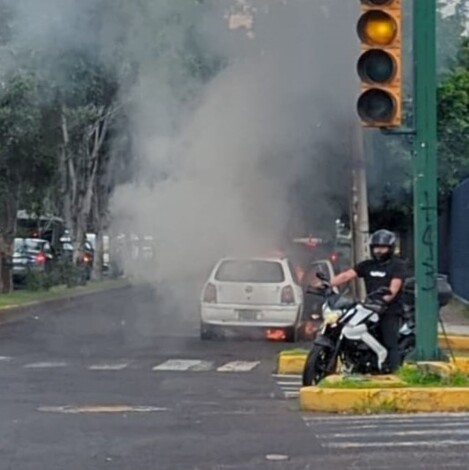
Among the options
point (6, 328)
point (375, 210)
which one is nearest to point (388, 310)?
point (6, 328)

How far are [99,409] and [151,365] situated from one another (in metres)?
4.82

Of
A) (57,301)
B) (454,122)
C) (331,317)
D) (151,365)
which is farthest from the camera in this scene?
(57,301)

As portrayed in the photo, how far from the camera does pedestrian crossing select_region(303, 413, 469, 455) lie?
9.37m

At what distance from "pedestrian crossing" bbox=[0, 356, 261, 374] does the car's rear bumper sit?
3044 millimetres

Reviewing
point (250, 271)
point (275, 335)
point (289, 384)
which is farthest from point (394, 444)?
point (250, 271)

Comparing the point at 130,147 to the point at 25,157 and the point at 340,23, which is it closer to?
the point at 25,157

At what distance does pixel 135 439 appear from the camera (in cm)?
985

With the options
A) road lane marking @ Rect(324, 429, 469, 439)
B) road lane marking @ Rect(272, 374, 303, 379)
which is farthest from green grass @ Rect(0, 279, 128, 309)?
road lane marking @ Rect(324, 429, 469, 439)

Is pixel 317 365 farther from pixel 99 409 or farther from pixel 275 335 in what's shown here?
pixel 275 335

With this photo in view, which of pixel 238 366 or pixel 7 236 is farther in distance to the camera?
pixel 7 236

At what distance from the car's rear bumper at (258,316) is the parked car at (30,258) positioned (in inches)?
583

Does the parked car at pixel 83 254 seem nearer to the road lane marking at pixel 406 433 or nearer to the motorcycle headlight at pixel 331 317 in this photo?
the motorcycle headlight at pixel 331 317

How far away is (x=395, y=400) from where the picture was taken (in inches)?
444

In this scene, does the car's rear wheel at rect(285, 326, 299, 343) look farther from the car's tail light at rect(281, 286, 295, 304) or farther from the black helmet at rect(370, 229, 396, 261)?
the black helmet at rect(370, 229, 396, 261)
